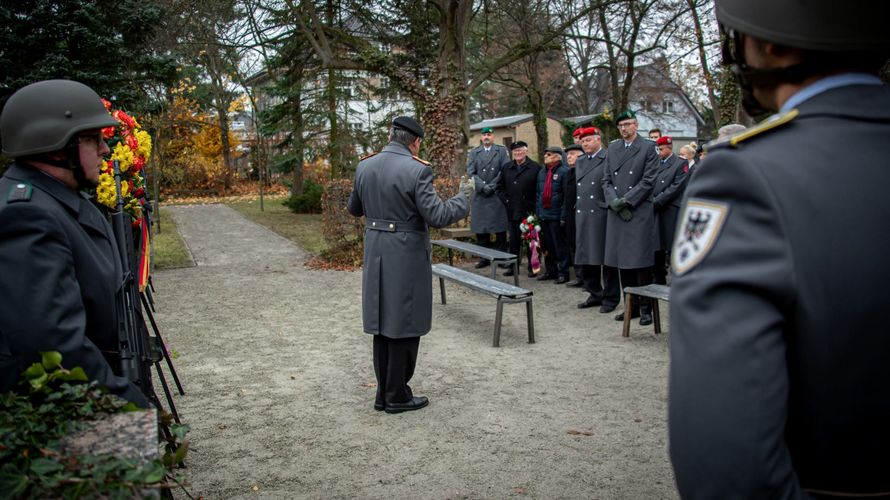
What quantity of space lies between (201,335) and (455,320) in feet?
9.69

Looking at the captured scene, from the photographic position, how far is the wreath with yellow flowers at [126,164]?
5918mm

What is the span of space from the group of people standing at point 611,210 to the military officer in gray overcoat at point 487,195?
2.17 feet

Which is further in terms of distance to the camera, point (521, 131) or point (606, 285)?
point (521, 131)

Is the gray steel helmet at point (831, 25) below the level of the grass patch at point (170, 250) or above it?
above

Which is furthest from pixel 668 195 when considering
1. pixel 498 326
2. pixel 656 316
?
pixel 498 326

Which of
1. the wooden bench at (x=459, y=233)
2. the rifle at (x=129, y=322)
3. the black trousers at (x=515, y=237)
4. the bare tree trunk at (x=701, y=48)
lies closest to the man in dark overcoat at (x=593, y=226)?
the black trousers at (x=515, y=237)

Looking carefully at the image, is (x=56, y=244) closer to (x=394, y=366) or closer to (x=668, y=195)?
(x=394, y=366)

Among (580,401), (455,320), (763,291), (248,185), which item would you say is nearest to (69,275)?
(763,291)

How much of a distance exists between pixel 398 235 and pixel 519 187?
272 inches

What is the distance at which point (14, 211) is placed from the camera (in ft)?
7.85

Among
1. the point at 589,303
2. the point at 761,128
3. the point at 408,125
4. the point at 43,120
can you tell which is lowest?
the point at 589,303

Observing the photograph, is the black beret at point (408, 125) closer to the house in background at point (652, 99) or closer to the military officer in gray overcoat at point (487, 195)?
the military officer in gray overcoat at point (487, 195)

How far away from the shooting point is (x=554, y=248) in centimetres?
1137

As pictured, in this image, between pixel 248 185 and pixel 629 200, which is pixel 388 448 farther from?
pixel 248 185
